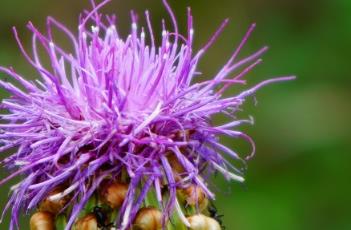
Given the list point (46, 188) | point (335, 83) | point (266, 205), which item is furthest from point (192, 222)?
point (335, 83)

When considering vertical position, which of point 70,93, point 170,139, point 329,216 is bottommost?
point 329,216

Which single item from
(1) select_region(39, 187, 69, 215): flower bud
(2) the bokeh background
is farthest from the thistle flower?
(2) the bokeh background

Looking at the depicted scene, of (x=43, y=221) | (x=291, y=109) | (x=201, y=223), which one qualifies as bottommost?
(x=201, y=223)

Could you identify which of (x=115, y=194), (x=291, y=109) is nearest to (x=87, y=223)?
(x=115, y=194)

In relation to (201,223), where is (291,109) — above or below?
above

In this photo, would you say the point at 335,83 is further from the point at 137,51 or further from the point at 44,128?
the point at 44,128

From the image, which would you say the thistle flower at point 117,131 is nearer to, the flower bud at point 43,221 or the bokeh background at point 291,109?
the flower bud at point 43,221

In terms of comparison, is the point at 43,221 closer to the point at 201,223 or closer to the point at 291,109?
the point at 201,223

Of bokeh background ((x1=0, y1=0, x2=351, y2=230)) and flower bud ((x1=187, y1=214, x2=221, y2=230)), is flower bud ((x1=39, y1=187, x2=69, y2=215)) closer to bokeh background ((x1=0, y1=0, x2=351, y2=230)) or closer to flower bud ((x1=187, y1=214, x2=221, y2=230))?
flower bud ((x1=187, y1=214, x2=221, y2=230))
